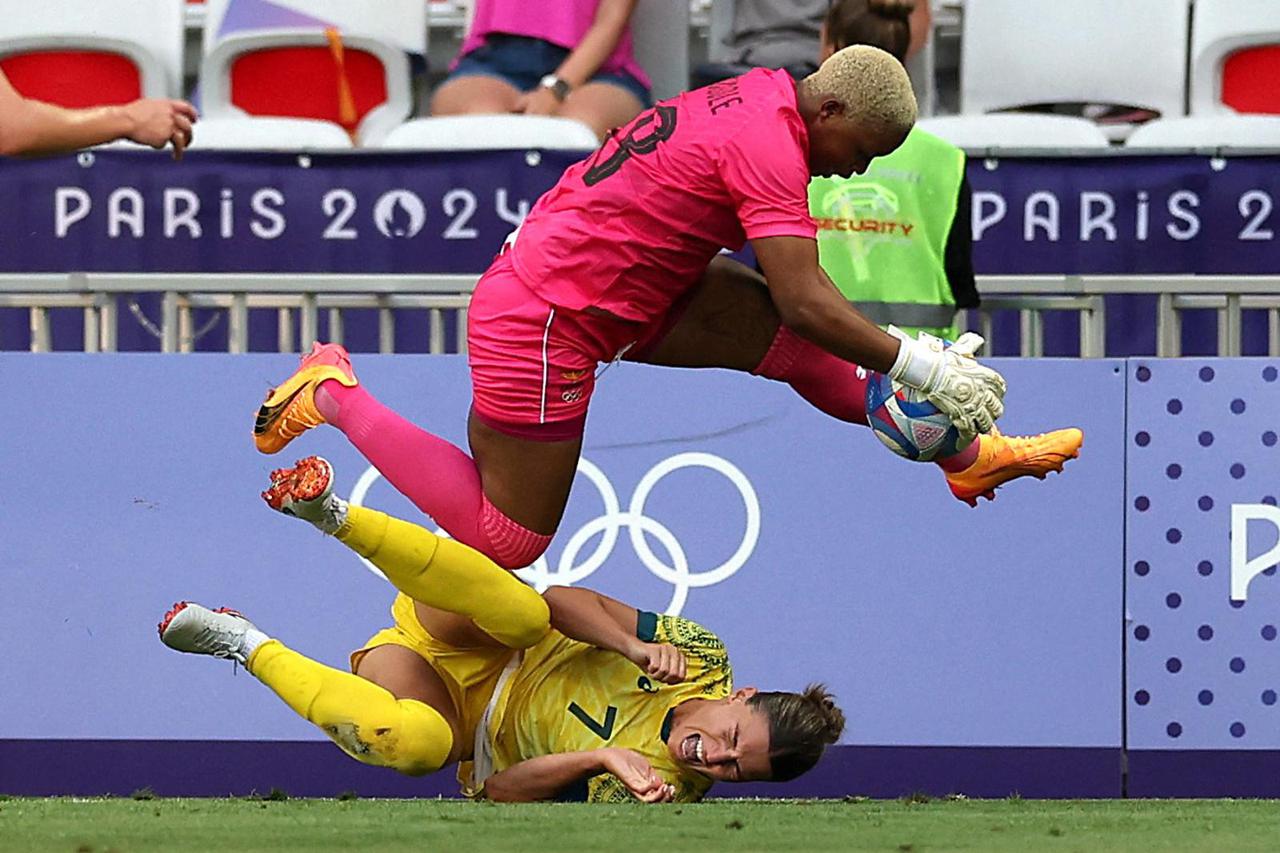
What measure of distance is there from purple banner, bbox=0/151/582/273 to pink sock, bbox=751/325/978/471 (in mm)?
1719

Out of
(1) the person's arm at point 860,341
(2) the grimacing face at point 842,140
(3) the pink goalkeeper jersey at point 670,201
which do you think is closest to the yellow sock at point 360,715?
(3) the pink goalkeeper jersey at point 670,201

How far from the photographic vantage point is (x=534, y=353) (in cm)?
546

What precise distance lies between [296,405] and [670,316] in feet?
3.13

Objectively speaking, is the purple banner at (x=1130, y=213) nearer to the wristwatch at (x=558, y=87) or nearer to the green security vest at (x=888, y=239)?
the green security vest at (x=888, y=239)

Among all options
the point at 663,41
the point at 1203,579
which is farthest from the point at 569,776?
the point at 663,41

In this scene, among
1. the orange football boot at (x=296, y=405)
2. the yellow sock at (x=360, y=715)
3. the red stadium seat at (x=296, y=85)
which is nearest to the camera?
the yellow sock at (x=360, y=715)

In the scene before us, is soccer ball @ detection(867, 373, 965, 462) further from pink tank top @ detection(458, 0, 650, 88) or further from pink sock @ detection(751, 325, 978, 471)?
pink tank top @ detection(458, 0, 650, 88)

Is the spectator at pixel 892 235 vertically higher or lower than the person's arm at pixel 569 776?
higher

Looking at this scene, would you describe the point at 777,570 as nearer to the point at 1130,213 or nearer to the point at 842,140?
the point at 1130,213

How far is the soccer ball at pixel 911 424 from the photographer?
521 cm

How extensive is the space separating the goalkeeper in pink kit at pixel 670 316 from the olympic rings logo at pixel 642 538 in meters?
0.90

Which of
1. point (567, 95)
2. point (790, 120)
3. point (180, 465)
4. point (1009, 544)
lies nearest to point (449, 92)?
point (567, 95)

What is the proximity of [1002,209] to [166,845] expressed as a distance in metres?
3.70

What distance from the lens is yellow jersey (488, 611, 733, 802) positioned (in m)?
5.65
